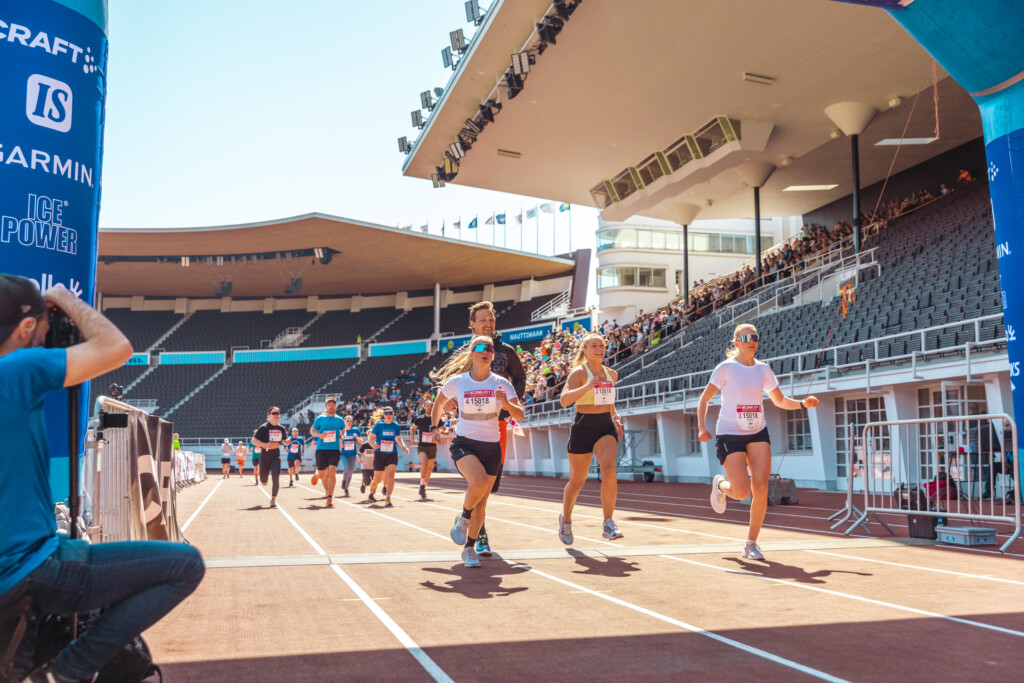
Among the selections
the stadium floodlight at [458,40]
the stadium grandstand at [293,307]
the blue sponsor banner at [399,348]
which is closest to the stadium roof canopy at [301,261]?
the stadium grandstand at [293,307]

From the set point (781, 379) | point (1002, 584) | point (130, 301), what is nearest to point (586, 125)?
point (781, 379)

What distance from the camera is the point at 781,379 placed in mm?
19641

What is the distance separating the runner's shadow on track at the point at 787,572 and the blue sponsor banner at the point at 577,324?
38450 mm

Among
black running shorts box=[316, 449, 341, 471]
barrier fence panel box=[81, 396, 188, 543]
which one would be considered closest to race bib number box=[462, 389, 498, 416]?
barrier fence panel box=[81, 396, 188, 543]

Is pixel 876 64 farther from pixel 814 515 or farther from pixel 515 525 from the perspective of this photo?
pixel 515 525

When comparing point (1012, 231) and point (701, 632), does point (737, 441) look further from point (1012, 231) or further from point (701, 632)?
point (1012, 231)

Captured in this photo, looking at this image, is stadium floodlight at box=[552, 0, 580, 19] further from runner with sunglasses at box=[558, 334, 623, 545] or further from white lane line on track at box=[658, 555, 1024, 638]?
white lane line on track at box=[658, 555, 1024, 638]

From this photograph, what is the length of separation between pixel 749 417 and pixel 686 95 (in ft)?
71.0

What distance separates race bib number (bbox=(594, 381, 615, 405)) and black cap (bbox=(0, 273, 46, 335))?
622 cm

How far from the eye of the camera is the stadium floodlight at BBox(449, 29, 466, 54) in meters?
26.9

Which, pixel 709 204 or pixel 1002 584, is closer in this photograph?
pixel 1002 584

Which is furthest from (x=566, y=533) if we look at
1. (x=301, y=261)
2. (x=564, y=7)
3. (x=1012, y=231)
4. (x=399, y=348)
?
(x=399, y=348)

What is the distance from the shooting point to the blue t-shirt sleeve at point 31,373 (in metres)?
2.65

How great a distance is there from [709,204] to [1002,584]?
34.3m
